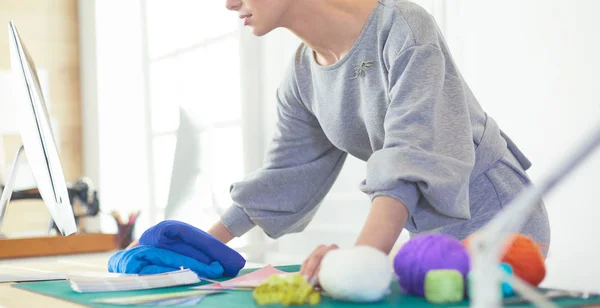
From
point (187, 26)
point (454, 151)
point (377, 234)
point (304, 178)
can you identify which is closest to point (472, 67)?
point (304, 178)

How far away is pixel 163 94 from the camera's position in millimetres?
3812

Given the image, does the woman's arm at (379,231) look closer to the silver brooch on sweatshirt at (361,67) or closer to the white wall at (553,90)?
the silver brooch on sweatshirt at (361,67)

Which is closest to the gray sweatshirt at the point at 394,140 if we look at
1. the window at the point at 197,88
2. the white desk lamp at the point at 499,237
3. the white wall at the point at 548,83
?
the white wall at the point at 548,83

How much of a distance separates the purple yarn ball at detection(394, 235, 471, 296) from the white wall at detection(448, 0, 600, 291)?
2.60 feet

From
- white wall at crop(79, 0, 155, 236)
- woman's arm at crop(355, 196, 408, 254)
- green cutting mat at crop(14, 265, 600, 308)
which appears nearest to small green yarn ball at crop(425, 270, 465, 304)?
green cutting mat at crop(14, 265, 600, 308)

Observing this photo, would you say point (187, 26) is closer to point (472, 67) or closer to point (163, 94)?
point (163, 94)

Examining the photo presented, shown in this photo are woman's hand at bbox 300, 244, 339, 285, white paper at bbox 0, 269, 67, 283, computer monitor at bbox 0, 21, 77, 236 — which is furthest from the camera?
computer monitor at bbox 0, 21, 77, 236

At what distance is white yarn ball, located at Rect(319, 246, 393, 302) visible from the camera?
68 centimetres

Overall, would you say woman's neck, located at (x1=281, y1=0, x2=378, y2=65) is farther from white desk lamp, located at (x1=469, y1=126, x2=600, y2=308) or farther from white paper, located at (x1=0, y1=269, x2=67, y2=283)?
white desk lamp, located at (x1=469, y1=126, x2=600, y2=308)

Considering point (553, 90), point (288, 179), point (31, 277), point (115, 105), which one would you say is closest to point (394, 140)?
point (288, 179)

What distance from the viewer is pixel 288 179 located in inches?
52.0

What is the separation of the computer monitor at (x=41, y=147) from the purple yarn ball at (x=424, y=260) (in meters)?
0.71

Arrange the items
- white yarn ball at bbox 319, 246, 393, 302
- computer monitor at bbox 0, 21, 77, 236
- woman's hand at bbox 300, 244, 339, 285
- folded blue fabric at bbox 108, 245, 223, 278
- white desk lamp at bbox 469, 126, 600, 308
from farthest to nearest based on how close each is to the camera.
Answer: computer monitor at bbox 0, 21, 77, 236
folded blue fabric at bbox 108, 245, 223, 278
woman's hand at bbox 300, 244, 339, 285
white yarn ball at bbox 319, 246, 393, 302
white desk lamp at bbox 469, 126, 600, 308

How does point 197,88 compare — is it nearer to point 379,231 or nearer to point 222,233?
point 222,233
